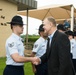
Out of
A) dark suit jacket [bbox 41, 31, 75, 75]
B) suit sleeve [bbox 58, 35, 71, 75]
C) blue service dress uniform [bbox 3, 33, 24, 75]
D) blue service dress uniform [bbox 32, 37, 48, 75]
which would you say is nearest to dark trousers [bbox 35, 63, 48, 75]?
blue service dress uniform [bbox 32, 37, 48, 75]

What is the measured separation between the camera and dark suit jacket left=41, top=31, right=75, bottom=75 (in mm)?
4582

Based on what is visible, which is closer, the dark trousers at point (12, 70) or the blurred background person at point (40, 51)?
the dark trousers at point (12, 70)

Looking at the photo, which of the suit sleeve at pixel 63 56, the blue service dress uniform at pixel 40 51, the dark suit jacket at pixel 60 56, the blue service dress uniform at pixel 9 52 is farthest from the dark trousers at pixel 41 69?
→ the suit sleeve at pixel 63 56

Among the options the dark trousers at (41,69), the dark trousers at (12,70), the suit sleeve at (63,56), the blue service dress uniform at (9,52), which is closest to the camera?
the suit sleeve at (63,56)

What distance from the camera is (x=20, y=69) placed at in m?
5.07

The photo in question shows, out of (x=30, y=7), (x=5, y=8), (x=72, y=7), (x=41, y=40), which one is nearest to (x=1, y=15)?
(x=5, y=8)

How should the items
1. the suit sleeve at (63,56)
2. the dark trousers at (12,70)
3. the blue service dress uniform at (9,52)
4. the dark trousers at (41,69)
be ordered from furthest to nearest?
1. the dark trousers at (41,69)
2. the dark trousers at (12,70)
3. the blue service dress uniform at (9,52)
4. the suit sleeve at (63,56)

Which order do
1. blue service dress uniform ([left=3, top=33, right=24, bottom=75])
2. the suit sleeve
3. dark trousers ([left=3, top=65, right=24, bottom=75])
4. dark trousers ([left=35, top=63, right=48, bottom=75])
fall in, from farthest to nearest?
dark trousers ([left=35, top=63, right=48, bottom=75]), dark trousers ([left=3, top=65, right=24, bottom=75]), blue service dress uniform ([left=3, top=33, right=24, bottom=75]), the suit sleeve

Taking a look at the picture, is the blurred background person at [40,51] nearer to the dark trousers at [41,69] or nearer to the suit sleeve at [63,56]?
the dark trousers at [41,69]

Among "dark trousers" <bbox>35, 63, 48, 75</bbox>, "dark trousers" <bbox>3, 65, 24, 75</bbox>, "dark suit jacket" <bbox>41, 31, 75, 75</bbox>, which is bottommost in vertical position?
"dark trousers" <bbox>35, 63, 48, 75</bbox>

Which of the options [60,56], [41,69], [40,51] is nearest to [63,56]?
[60,56]

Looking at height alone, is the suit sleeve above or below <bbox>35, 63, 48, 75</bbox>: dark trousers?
above

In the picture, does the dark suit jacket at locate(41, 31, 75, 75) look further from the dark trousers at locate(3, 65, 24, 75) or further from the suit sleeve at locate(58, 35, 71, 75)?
the dark trousers at locate(3, 65, 24, 75)

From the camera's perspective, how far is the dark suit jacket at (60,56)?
15.0ft
